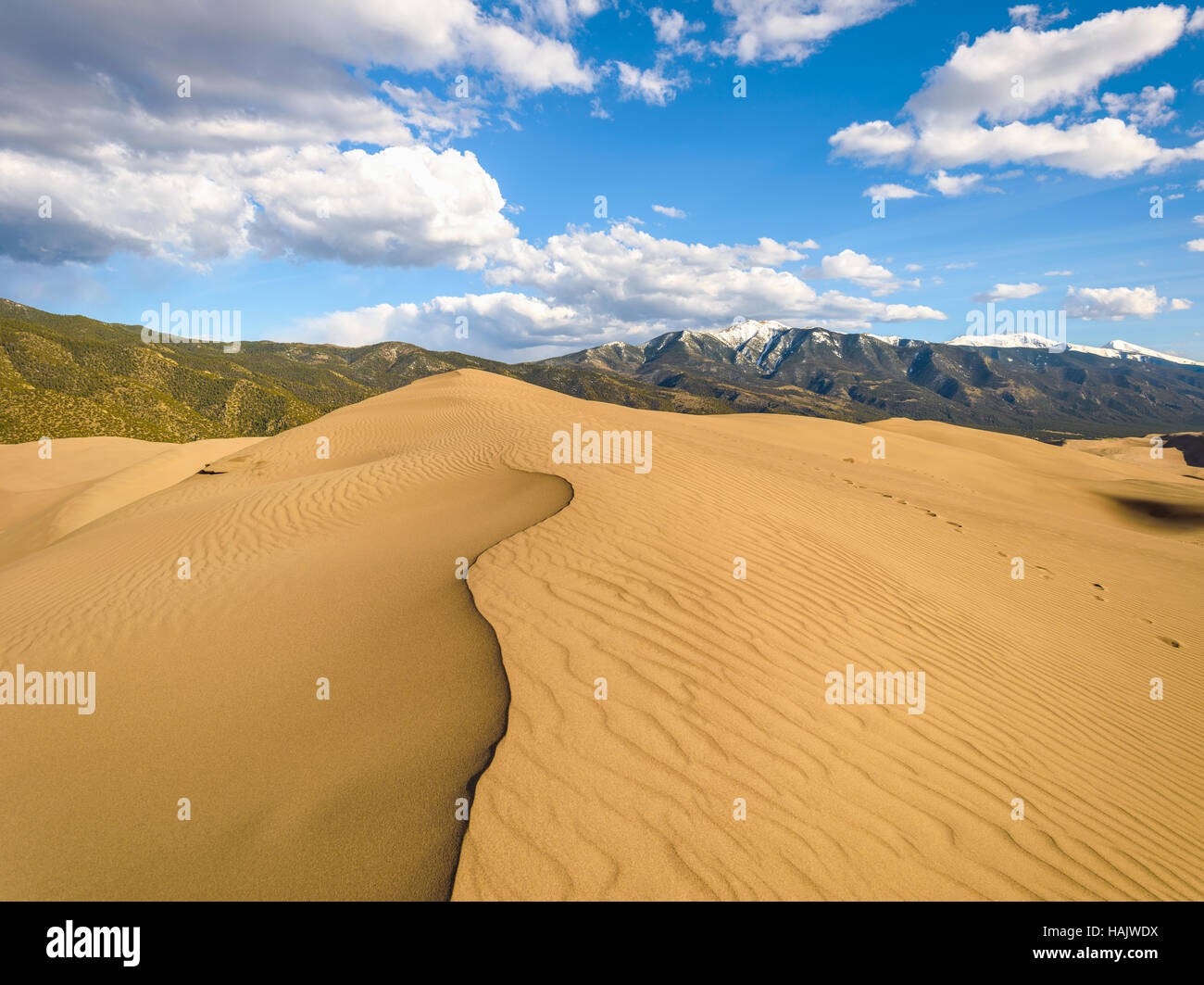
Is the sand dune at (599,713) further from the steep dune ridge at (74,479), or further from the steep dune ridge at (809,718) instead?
the steep dune ridge at (74,479)

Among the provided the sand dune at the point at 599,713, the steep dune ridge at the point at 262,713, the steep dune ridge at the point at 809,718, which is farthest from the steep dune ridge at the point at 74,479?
the steep dune ridge at the point at 809,718

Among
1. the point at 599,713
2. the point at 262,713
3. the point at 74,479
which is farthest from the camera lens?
the point at 74,479

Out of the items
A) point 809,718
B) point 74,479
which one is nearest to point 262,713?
point 809,718

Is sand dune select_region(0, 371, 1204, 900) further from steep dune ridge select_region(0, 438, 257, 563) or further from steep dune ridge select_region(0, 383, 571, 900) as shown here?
steep dune ridge select_region(0, 438, 257, 563)

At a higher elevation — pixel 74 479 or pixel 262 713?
pixel 74 479

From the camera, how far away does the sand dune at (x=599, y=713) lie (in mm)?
2996

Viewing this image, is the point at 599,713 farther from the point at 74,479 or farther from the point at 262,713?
the point at 74,479

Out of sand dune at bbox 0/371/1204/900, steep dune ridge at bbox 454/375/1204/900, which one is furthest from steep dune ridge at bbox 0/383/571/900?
steep dune ridge at bbox 454/375/1204/900

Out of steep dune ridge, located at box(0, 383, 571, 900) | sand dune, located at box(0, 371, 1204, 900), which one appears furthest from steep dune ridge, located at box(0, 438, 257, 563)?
steep dune ridge, located at box(0, 383, 571, 900)

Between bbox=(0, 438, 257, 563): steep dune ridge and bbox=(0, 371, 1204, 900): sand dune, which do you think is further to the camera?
bbox=(0, 438, 257, 563): steep dune ridge

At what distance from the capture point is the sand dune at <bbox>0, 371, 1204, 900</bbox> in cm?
300

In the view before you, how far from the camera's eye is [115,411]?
54125 millimetres

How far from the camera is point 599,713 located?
12.6 feet
